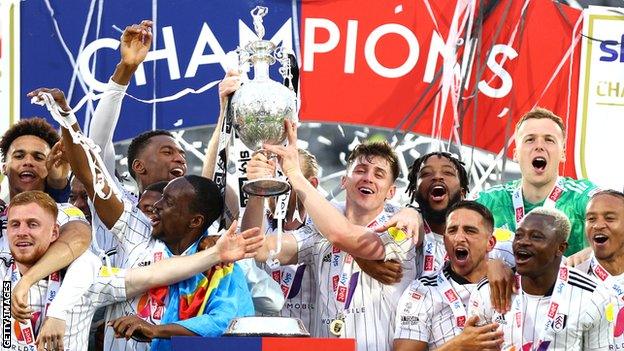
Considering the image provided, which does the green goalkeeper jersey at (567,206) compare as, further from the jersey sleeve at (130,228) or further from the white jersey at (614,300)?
the jersey sleeve at (130,228)

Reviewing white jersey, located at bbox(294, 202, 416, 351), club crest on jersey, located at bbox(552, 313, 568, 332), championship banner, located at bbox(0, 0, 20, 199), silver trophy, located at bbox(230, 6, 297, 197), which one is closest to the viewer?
silver trophy, located at bbox(230, 6, 297, 197)

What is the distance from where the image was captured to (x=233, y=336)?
549 centimetres

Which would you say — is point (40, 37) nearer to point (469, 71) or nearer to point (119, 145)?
point (119, 145)

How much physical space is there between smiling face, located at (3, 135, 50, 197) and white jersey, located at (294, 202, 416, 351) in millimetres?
1174

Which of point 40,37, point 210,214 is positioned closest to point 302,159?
point 210,214

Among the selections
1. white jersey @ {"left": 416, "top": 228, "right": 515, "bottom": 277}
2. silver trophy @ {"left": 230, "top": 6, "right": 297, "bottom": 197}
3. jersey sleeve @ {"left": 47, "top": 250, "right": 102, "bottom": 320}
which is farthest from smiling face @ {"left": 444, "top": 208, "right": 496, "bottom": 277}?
jersey sleeve @ {"left": 47, "top": 250, "right": 102, "bottom": 320}

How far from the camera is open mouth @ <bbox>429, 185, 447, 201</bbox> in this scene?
6.96m

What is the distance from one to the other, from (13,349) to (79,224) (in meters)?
0.60

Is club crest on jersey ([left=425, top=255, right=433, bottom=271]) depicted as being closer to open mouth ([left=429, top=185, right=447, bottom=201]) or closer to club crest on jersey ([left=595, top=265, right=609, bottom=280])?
open mouth ([left=429, top=185, right=447, bottom=201])

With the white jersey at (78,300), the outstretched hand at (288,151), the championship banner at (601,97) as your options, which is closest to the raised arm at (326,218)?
the outstretched hand at (288,151)

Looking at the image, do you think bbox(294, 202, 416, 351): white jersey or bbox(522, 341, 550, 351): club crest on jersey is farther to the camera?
bbox(294, 202, 416, 351): white jersey

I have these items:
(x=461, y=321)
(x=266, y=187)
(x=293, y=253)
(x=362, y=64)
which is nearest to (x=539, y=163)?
(x=461, y=321)

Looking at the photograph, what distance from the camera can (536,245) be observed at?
6648mm

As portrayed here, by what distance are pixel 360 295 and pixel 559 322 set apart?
834mm
